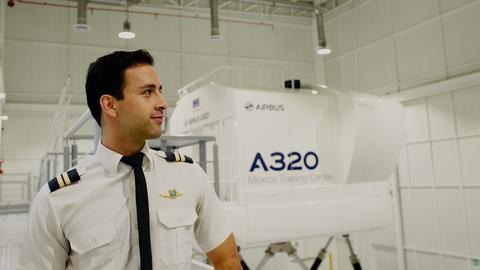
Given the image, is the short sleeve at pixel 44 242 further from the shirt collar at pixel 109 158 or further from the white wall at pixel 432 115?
the white wall at pixel 432 115

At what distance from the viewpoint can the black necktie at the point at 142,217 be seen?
172 cm

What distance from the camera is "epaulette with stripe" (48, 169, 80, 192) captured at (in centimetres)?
169

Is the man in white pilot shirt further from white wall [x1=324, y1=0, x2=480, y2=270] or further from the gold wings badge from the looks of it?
white wall [x1=324, y1=0, x2=480, y2=270]

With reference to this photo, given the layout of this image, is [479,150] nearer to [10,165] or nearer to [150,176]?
[150,176]

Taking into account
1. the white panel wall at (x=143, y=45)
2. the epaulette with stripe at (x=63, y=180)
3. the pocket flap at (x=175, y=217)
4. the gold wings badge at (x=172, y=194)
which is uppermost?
the white panel wall at (x=143, y=45)

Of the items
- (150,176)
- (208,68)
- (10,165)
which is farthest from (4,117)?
(150,176)

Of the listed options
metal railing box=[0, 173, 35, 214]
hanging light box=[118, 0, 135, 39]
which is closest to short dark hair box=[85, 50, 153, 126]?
hanging light box=[118, 0, 135, 39]

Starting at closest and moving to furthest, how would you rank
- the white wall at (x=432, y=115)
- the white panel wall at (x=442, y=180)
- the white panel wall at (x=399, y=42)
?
the white panel wall at (x=442, y=180)
the white wall at (x=432, y=115)
the white panel wall at (x=399, y=42)

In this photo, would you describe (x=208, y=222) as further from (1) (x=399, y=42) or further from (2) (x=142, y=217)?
(1) (x=399, y=42)

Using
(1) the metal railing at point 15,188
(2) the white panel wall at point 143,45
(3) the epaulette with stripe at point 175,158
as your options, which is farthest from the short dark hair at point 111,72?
(2) the white panel wall at point 143,45

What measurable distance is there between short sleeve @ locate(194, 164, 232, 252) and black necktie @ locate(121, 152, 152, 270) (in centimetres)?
29

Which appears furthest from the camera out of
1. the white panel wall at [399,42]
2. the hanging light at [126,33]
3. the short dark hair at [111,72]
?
the white panel wall at [399,42]

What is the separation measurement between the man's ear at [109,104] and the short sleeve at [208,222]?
19.1 inches

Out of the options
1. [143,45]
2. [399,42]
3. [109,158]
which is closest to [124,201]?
[109,158]
